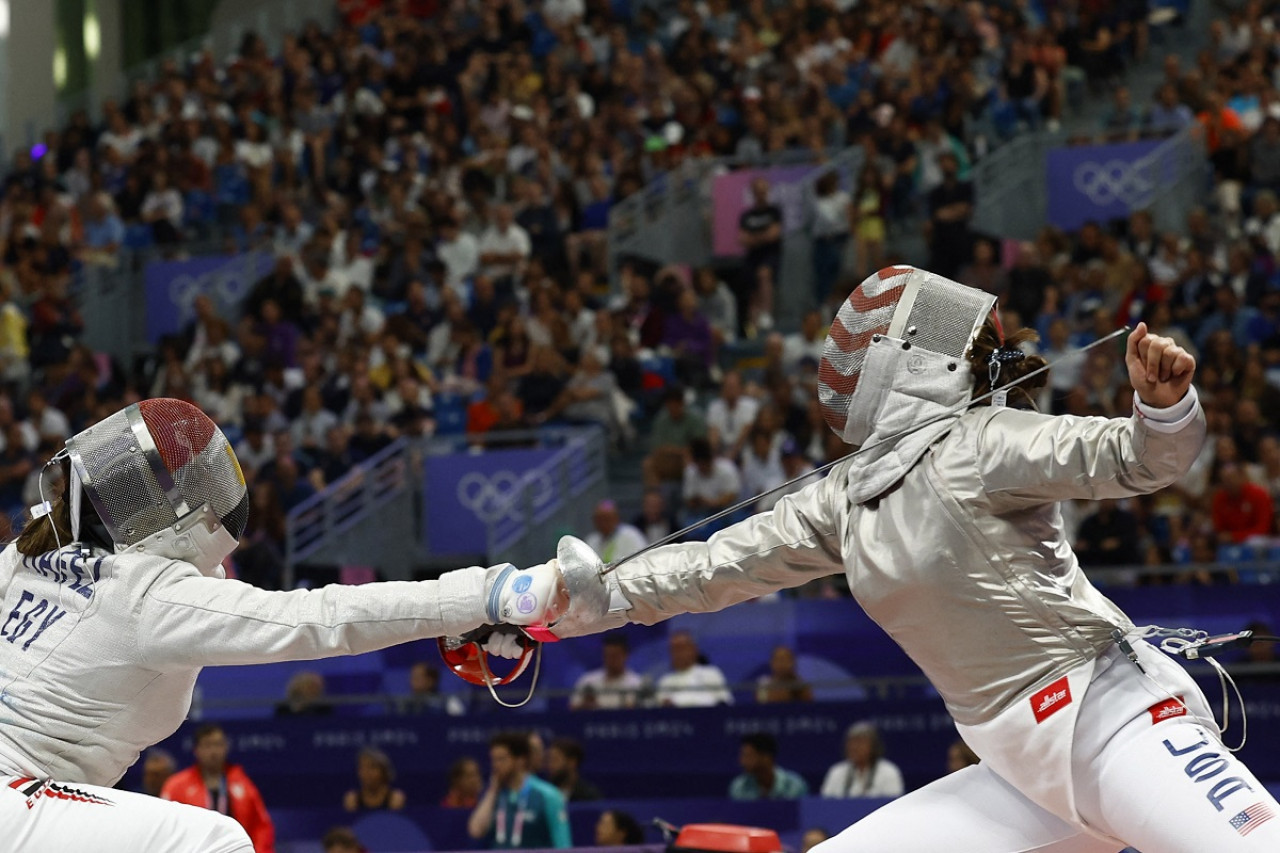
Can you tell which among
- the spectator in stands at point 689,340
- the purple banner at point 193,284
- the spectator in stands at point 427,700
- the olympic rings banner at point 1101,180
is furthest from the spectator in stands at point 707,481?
the purple banner at point 193,284

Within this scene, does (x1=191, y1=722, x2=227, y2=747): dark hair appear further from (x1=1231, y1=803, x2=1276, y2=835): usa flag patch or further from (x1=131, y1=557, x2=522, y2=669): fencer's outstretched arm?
(x1=1231, y1=803, x2=1276, y2=835): usa flag patch

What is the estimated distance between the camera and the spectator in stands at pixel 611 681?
7.68 metres

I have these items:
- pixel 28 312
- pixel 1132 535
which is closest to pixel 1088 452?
pixel 1132 535

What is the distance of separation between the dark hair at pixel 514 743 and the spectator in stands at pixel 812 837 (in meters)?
1.22

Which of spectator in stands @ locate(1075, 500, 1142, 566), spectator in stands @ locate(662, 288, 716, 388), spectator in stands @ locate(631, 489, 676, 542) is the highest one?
spectator in stands @ locate(662, 288, 716, 388)

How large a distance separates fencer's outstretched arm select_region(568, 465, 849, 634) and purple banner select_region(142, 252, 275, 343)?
9.88m

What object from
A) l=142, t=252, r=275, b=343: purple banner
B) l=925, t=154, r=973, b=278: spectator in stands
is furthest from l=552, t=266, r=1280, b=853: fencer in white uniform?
l=142, t=252, r=275, b=343: purple banner

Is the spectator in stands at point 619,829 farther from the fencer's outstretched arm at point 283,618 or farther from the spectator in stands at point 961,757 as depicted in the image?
the fencer's outstretched arm at point 283,618

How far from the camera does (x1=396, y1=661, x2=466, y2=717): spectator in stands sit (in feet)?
26.1

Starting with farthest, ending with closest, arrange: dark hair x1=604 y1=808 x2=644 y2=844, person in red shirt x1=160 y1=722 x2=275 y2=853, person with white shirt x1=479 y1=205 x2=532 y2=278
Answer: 1. person with white shirt x1=479 y1=205 x2=532 y2=278
2. person in red shirt x1=160 y1=722 x2=275 y2=853
3. dark hair x1=604 y1=808 x2=644 y2=844

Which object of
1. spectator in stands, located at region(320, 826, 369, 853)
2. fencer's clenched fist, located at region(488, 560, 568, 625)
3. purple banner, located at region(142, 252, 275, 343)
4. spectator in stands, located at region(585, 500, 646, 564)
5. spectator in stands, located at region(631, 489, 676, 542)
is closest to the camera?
fencer's clenched fist, located at region(488, 560, 568, 625)

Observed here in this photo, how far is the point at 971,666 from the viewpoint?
3.22 metres

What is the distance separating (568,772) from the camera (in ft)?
23.5

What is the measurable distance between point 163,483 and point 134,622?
33 cm
